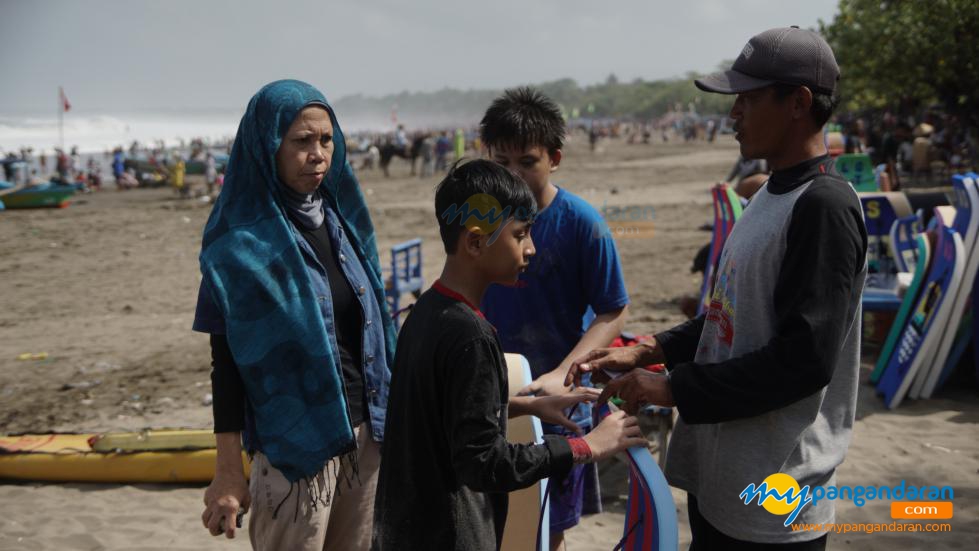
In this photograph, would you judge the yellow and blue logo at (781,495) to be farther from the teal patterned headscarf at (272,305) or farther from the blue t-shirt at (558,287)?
the teal patterned headscarf at (272,305)

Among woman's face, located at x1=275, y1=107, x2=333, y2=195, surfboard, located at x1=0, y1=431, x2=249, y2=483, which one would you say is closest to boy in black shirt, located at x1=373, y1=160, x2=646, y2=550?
woman's face, located at x1=275, y1=107, x2=333, y2=195

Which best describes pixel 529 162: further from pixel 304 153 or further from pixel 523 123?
pixel 304 153

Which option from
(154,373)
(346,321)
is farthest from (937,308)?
(154,373)

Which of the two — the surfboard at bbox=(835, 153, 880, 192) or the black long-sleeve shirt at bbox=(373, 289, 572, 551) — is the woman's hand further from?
the surfboard at bbox=(835, 153, 880, 192)

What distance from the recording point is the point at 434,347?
166 cm

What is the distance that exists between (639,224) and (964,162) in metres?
9.06

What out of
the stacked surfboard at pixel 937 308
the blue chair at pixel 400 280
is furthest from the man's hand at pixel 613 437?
the blue chair at pixel 400 280

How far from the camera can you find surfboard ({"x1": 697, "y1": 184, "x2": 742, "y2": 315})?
634cm

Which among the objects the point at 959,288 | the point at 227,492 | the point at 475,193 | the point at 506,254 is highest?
the point at 475,193

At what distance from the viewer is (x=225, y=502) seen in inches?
82.4

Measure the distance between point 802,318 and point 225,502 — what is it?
149 centimetres

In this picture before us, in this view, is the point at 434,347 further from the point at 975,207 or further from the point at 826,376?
the point at 975,207

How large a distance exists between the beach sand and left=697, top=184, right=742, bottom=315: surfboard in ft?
3.77

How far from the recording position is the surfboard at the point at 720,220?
6336mm
